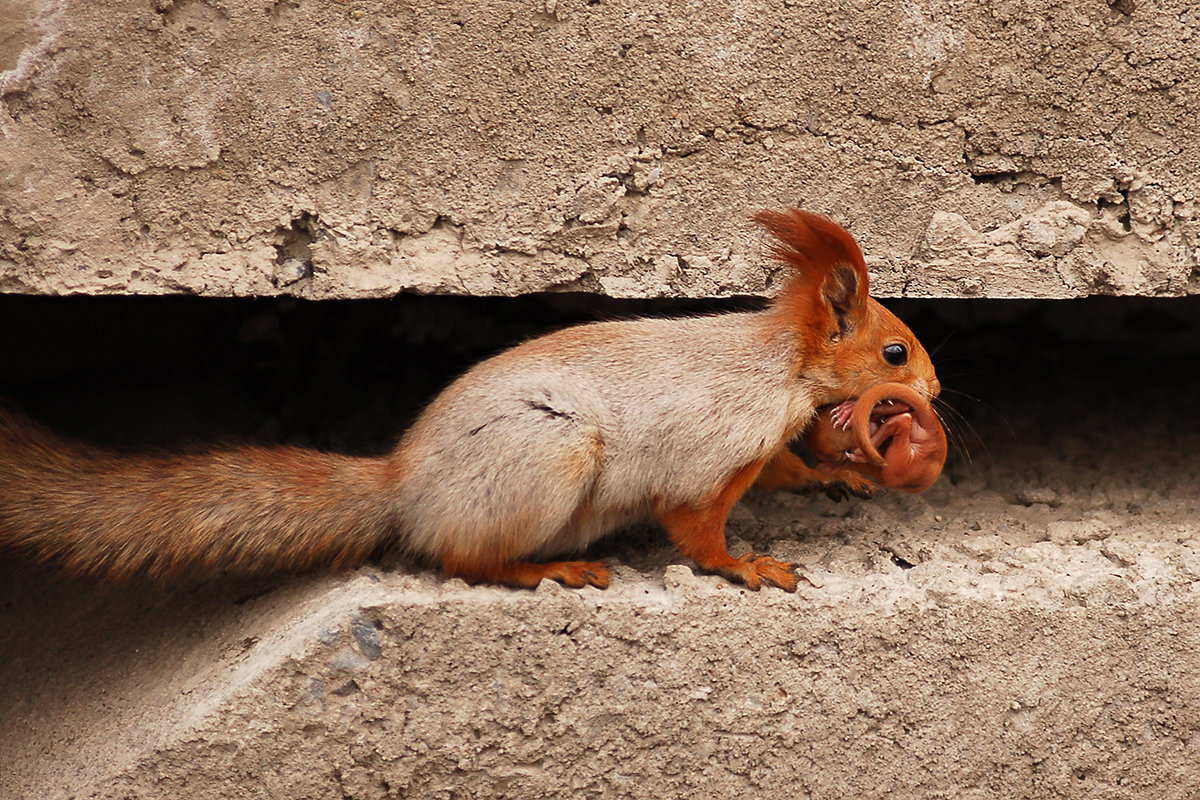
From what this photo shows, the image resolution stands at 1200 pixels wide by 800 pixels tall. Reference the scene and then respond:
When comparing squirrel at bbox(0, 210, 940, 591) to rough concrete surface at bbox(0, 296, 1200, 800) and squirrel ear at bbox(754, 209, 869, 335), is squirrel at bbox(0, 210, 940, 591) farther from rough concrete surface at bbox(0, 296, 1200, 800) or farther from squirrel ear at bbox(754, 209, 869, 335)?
rough concrete surface at bbox(0, 296, 1200, 800)

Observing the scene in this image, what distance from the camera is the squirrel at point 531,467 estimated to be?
271 centimetres

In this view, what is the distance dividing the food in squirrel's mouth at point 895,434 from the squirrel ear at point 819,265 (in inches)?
8.8

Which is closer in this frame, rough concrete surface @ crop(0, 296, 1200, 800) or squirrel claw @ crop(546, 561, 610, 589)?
rough concrete surface @ crop(0, 296, 1200, 800)

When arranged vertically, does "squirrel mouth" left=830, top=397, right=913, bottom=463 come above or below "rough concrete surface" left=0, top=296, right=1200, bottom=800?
above

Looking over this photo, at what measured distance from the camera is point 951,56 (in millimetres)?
2893

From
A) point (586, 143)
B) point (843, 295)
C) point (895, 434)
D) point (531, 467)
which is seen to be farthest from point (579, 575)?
point (586, 143)

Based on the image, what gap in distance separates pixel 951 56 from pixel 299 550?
220cm

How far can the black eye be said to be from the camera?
9.68ft

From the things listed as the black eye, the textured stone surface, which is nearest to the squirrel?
the black eye

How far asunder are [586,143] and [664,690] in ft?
4.76

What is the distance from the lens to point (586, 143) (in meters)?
2.88

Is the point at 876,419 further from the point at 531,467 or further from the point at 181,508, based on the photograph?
the point at 181,508

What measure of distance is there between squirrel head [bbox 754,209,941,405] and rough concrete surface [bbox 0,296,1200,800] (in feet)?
1.64

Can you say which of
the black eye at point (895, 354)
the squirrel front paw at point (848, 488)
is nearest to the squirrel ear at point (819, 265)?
the black eye at point (895, 354)
